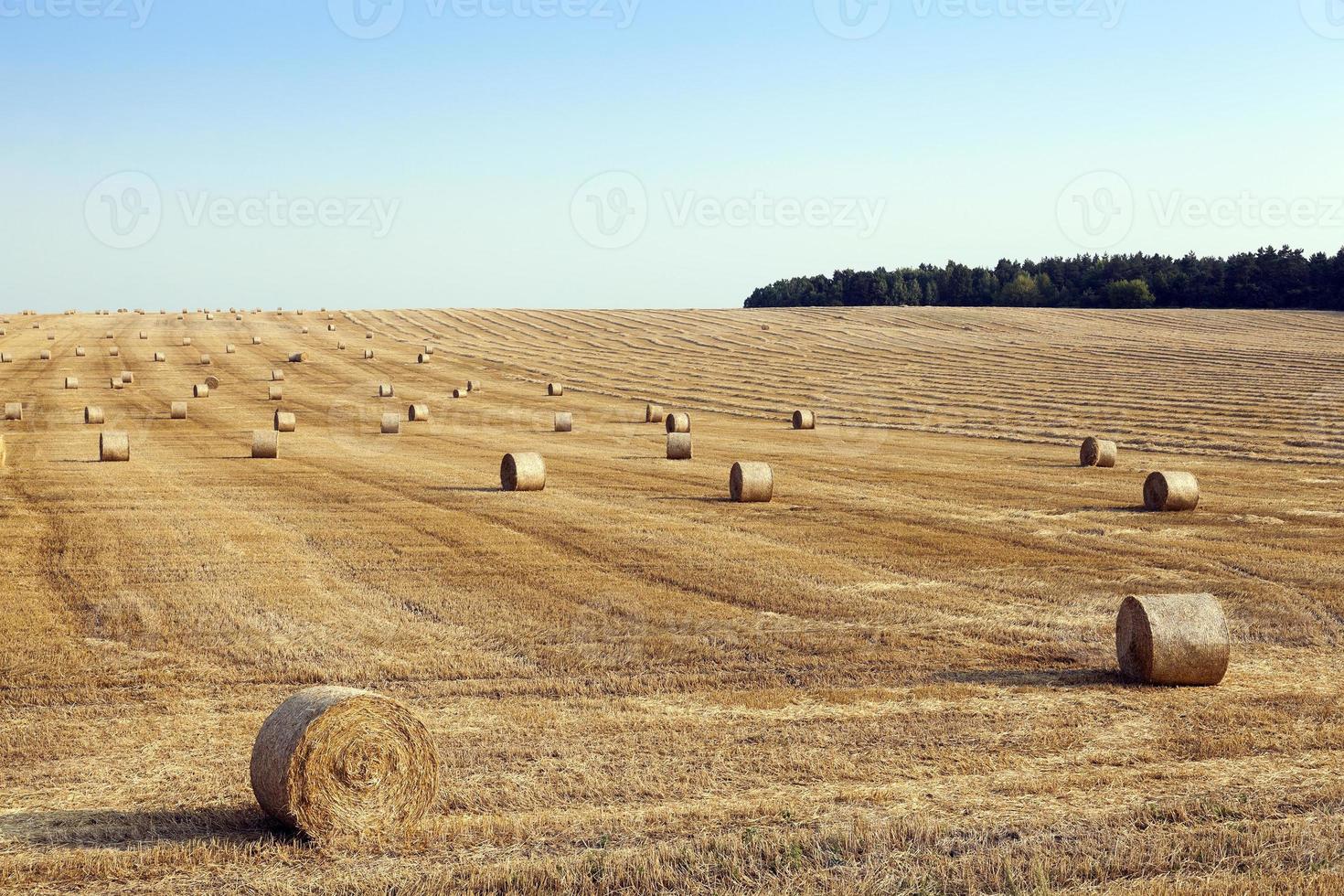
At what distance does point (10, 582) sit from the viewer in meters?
15.6

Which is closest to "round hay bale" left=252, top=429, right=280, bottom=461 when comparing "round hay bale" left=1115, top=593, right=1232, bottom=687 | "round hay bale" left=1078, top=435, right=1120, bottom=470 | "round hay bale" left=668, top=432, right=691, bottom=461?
"round hay bale" left=668, top=432, right=691, bottom=461

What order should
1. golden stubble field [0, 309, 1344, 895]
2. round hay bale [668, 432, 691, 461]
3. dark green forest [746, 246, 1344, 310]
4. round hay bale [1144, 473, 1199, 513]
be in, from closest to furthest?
golden stubble field [0, 309, 1344, 895], round hay bale [1144, 473, 1199, 513], round hay bale [668, 432, 691, 461], dark green forest [746, 246, 1344, 310]

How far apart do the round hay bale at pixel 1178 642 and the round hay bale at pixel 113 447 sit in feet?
78.8

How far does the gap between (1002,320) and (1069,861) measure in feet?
245

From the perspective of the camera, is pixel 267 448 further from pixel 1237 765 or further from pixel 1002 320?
pixel 1002 320

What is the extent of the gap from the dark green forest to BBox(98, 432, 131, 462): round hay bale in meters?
79.2

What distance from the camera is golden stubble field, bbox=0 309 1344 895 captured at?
25.5 feet

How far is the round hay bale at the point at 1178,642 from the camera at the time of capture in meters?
11.4

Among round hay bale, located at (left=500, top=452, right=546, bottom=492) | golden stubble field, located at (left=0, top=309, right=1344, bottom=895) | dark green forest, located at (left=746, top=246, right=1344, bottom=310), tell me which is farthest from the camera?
dark green forest, located at (left=746, top=246, right=1344, bottom=310)

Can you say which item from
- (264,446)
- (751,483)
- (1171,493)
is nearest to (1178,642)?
(1171,493)

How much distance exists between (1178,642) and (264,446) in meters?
23.5

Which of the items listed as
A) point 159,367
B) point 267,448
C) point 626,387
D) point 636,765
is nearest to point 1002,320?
point 626,387

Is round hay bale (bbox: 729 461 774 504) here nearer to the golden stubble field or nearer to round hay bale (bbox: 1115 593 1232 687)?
the golden stubble field

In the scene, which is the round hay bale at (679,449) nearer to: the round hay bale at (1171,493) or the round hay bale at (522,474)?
the round hay bale at (522,474)
